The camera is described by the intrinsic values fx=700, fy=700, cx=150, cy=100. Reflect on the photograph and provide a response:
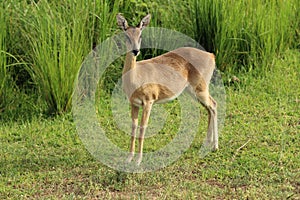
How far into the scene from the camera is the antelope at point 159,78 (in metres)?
5.41

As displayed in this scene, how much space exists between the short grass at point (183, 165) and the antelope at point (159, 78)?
1.05 ft

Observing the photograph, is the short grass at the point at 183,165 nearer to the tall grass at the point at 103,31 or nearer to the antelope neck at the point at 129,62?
the tall grass at the point at 103,31

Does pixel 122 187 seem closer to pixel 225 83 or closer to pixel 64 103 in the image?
pixel 64 103

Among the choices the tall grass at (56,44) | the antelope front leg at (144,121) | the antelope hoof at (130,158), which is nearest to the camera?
the antelope front leg at (144,121)

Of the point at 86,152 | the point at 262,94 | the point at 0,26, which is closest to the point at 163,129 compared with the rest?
the point at 86,152

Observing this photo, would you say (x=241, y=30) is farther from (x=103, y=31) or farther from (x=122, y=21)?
(x=122, y=21)

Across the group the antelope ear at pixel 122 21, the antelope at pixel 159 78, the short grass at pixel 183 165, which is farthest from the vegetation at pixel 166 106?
the antelope ear at pixel 122 21

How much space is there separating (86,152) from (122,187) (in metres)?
0.86

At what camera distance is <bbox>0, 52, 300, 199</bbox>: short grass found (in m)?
5.22

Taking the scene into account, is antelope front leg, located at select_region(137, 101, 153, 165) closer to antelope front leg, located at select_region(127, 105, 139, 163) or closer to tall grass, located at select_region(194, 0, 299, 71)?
antelope front leg, located at select_region(127, 105, 139, 163)

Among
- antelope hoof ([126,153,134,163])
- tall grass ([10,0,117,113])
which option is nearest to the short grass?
antelope hoof ([126,153,134,163])

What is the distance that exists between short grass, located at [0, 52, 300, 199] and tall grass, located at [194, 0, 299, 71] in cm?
78

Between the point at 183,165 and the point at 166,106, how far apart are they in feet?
5.01

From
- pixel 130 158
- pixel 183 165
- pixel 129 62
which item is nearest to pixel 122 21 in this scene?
pixel 129 62
